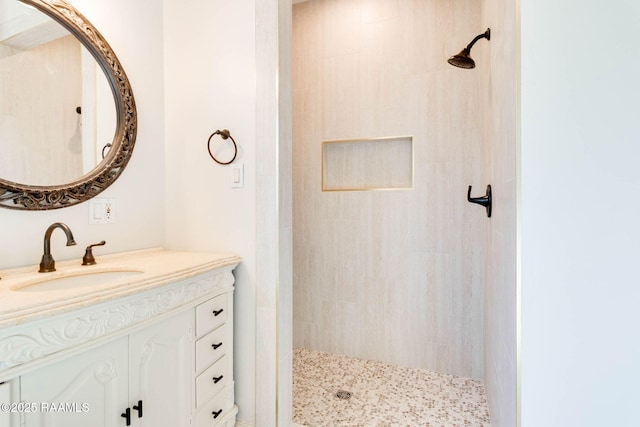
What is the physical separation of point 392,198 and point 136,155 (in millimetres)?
1693

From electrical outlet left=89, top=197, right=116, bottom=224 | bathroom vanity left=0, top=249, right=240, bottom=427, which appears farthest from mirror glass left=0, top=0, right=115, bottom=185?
bathroom vanity left=0, top=249, right=240, bottom=427

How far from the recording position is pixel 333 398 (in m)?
2.01

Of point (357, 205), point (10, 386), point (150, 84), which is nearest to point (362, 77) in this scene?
point (357, 205)

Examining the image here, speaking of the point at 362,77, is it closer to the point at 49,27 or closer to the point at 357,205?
the point at 357,205

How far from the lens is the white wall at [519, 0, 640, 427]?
877 millimetres

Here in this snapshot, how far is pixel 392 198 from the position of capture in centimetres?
242

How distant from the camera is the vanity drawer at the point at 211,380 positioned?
4.61 ft

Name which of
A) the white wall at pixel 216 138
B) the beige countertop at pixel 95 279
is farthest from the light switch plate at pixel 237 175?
the beige countertop at pixel 95 279

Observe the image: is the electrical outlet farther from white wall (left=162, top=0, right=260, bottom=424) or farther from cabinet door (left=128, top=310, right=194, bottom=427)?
cabinet door (left=128, top=310, right=194, bottom=427)

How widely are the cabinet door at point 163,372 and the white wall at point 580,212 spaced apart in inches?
48.0

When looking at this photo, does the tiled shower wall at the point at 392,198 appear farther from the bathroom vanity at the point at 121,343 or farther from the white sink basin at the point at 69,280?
the white sink basin at the point at 69,280

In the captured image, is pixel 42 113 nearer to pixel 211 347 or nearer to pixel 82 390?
pixel 82 390

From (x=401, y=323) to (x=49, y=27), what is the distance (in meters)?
2.60

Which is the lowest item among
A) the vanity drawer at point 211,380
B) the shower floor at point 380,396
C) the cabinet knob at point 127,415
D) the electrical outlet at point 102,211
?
the shower floor at point 380,396
